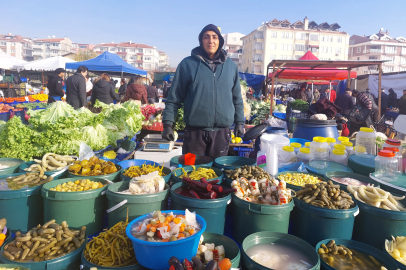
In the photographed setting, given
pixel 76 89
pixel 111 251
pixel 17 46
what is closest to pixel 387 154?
pixel 111 251

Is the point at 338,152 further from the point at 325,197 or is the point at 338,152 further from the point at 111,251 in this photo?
the point at 111,251

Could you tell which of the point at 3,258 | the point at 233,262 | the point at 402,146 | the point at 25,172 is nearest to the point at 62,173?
the point at 25,172

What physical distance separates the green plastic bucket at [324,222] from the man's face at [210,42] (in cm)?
241

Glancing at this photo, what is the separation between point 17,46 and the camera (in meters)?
98.8

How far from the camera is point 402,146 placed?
3.89m

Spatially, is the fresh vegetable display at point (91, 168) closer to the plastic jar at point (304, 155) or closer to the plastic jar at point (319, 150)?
the plastic jar at point (304, 155)

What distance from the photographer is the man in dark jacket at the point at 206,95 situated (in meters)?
3.64

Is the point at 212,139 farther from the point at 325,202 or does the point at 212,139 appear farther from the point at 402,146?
the point at 402,146

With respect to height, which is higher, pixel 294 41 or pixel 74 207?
pixel 294 41

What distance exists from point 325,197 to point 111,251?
1903 mm

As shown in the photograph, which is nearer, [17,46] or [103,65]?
[103,65]

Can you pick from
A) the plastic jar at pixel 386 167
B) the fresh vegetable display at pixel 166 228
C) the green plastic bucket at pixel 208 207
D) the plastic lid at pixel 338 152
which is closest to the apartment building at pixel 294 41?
the plastic lid at pixel 338 152

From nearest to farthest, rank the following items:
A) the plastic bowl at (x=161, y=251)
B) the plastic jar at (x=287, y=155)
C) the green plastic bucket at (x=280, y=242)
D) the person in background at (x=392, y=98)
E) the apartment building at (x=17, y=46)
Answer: the plastic bowl at (x=161, y=251) → the green plastic bucket at (x=280, y=242) → the plastic jar at (x=287, y=155) → the person in background at (x=392, y=98) → the apartment building at (x=17, y=46)

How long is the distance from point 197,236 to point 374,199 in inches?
74.4
